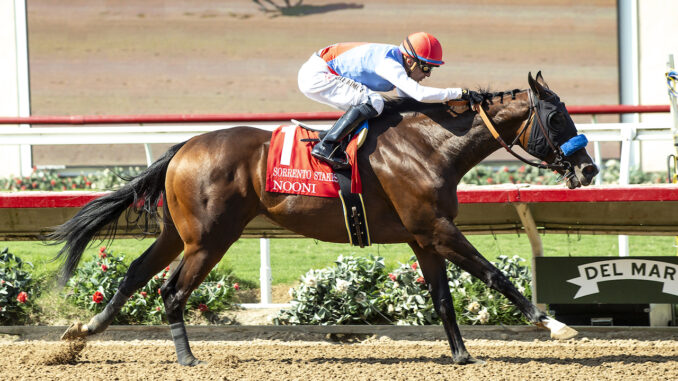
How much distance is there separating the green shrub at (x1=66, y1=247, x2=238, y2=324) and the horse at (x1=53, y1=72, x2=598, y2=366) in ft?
3.81

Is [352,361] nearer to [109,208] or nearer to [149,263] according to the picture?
[149,263]

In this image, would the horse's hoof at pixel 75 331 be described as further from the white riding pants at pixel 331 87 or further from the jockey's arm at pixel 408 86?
the jockey's arm at pixel 408 86

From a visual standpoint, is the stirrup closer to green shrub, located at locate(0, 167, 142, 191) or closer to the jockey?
the jockey

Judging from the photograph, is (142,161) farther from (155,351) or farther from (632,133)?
(632,133)

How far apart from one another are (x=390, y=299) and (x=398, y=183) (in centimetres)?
158

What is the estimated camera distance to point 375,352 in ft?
16.7

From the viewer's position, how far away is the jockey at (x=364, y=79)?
4492mm

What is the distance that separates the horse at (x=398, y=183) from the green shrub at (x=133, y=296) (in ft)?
3.81

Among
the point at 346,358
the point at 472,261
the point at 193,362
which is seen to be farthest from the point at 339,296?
the point at 472,261

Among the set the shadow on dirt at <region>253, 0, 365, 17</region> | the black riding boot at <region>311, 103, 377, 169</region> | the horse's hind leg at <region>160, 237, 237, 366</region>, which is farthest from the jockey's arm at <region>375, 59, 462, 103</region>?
the shadow on dirt at <region>253, 0, 365, 17</region>

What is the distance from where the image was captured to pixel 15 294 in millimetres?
6039

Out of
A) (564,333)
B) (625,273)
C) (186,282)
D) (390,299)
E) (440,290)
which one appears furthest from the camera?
(390,299)

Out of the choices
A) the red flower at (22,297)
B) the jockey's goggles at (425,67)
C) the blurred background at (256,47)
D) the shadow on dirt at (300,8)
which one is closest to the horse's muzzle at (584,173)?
the jockey's goggles at (425,67)

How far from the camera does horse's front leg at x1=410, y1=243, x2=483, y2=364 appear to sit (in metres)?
4.68
